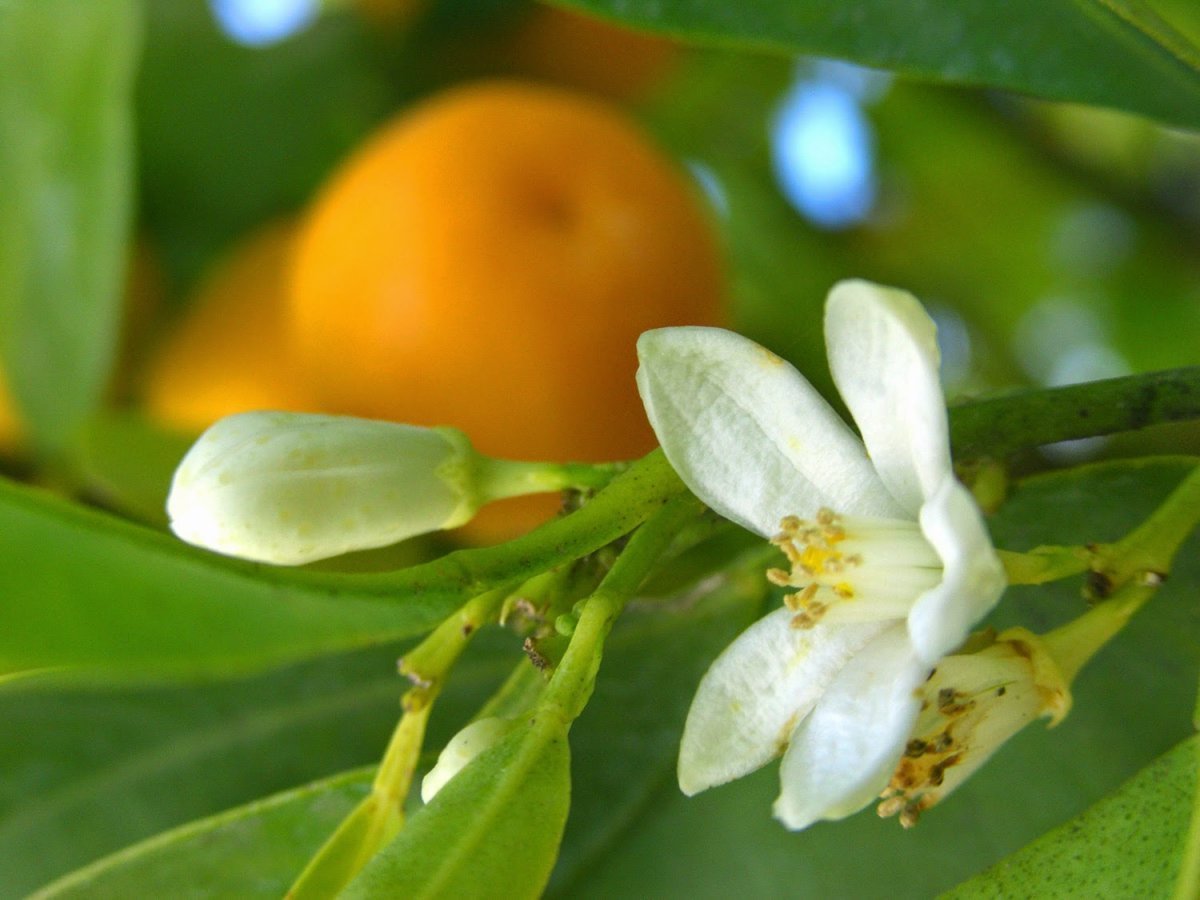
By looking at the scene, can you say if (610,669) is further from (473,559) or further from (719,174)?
(719,174)

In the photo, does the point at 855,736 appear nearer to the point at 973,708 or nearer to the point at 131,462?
the point at 973,708

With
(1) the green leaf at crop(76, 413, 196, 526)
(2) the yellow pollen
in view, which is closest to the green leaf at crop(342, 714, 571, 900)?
(2) the yellow pollen

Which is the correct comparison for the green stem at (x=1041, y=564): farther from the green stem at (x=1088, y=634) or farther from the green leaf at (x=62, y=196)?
the green leaf at (x=62, y=196)

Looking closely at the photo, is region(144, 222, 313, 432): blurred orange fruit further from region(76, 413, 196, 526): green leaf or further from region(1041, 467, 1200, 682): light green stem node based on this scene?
region(1041, 467, 1200, 682): light green stem node

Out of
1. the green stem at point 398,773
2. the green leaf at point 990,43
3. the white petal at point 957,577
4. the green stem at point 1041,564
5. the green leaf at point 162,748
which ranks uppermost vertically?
the green leaf at point 990,43

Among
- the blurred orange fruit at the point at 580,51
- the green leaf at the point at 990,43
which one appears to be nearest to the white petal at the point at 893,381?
the green leaf at the point at 990,43

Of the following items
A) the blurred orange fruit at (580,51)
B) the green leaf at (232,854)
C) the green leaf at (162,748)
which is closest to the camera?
the green leaf at (232,854)
